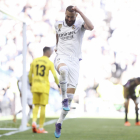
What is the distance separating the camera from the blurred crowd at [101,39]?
23719 millimetres

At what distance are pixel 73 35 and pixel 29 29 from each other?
21.4 m

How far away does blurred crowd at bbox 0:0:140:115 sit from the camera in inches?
934

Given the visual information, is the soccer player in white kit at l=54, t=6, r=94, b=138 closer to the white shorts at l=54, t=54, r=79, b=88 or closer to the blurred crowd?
the white shorts at l=54, t=54, r=79, b=88

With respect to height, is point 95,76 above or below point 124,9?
below

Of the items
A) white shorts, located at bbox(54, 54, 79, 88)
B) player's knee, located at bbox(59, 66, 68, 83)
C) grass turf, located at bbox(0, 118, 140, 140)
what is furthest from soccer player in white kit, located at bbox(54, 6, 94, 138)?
grass turf, located at bbox(0, 118, 140, 140)

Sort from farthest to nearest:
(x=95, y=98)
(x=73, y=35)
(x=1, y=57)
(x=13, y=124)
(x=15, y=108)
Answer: (x=95, y=98)
(x=15, y=108)
(x=13, y=124)
(x=1, y=57)
(x=73, y=35)

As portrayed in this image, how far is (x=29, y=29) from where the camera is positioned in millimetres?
26094

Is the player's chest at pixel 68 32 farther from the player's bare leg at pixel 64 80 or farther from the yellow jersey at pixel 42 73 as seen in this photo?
the yellow jersey at pixel 42 73

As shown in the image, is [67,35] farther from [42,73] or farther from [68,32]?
[42,73]

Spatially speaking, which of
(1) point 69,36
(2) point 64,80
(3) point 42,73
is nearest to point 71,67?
(2) point 64,80

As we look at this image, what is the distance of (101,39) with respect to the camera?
80.4 ft

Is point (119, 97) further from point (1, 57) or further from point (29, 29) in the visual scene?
point (1, 57)

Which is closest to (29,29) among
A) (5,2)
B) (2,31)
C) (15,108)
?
(5,2)

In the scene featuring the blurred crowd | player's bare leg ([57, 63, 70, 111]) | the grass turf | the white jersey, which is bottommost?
the grass turf
